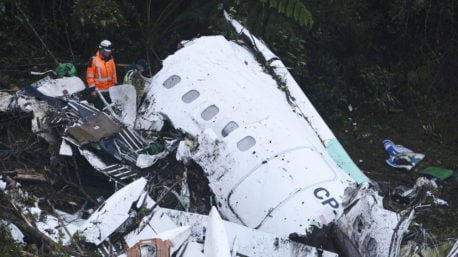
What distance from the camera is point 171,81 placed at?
850cm

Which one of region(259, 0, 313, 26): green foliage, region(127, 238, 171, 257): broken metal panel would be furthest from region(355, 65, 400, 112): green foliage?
region(127, 238, 171, 257): broken metal panel

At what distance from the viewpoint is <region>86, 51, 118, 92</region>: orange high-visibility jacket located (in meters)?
9.36

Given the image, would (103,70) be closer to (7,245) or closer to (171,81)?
(171,81)

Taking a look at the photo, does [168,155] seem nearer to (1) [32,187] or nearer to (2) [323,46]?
(1) [32,187]

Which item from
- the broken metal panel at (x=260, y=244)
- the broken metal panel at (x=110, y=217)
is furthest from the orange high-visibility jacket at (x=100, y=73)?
the broken metal panel at (x=260, y=244)

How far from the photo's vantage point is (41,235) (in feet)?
22.0

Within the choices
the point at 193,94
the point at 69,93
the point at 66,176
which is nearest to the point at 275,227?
the point at 193,94

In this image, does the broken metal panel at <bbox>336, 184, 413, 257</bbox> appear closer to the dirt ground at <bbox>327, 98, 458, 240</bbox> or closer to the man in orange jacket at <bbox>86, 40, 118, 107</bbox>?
the dirt ground at <bbox>327, 98, 458, 240</bbox>

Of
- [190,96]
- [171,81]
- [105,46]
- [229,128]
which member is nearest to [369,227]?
[229,128]

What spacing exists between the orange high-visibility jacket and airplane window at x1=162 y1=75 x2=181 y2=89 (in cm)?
136

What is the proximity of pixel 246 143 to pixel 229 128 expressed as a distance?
1.22ft

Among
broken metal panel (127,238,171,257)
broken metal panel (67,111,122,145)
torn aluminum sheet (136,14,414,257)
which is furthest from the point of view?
broken metal panel (67,111,122,145)

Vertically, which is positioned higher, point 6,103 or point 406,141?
point 6,103

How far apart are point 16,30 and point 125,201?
588 centimetres
